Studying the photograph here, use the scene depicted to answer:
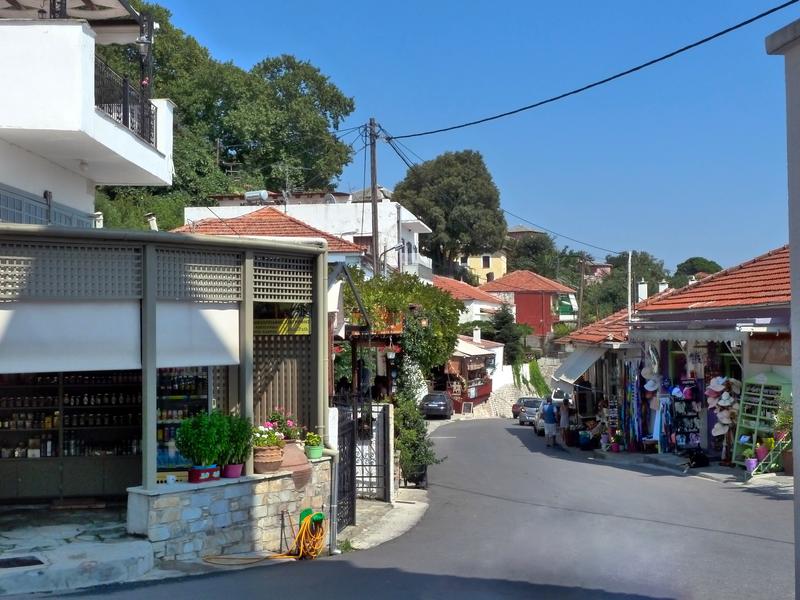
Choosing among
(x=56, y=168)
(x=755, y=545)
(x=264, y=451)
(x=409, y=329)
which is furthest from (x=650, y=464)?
(x=56, y=168)

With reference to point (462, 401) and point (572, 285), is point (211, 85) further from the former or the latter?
point (572, 285)

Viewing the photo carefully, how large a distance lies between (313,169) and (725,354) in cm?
3589

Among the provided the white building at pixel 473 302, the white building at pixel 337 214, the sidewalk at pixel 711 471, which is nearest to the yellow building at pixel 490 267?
the white building at pixel 473 302

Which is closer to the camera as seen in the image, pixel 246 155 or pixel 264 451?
pixel 264 451

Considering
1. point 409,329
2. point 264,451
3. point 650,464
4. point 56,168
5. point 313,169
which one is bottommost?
point 650,464

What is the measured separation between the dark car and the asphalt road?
2412cm

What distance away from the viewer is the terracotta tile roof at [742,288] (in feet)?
67.1

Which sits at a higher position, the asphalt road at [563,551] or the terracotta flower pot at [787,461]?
the terracotta flower pot at [787,461]

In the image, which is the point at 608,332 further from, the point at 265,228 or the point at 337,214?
the point at 337,214

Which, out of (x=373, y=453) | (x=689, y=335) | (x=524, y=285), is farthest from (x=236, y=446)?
(x=524, y=285)

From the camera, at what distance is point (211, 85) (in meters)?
49.8

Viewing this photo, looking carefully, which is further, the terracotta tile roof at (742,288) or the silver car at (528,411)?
the silver car at (528,411)

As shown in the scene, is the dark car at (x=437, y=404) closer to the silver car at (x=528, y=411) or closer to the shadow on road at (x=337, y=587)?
the silver car at (x=528, y=411)

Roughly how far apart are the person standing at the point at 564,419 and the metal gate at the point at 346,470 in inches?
704
